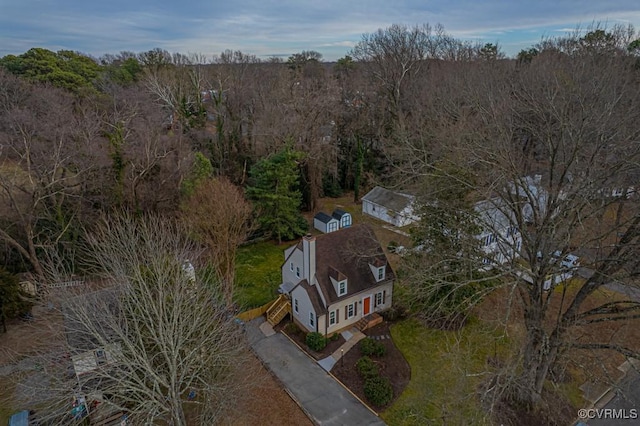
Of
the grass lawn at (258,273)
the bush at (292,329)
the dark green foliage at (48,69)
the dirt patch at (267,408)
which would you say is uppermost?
the dark green foliage at (48,69)

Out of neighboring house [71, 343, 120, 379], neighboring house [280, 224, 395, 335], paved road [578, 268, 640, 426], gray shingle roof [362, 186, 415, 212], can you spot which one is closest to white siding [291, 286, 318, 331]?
neighboring house [280, 224, 395, 335]

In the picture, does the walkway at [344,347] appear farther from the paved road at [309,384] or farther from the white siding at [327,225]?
the white siding at [327,225]

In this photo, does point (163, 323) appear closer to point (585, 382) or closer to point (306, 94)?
point (585, 382)

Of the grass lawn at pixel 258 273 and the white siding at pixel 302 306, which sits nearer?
the white siding at pixel 302 306

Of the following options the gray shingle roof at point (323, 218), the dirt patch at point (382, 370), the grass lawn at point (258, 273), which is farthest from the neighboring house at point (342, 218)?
the dirt patch at point (382, 370)

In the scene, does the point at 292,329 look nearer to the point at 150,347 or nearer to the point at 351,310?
the point at 351,310

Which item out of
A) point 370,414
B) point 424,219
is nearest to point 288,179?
point 424,219

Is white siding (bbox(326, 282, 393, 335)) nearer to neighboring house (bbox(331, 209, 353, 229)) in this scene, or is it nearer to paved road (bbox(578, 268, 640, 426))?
paved road (bbox(578, 268, 640, 426))
